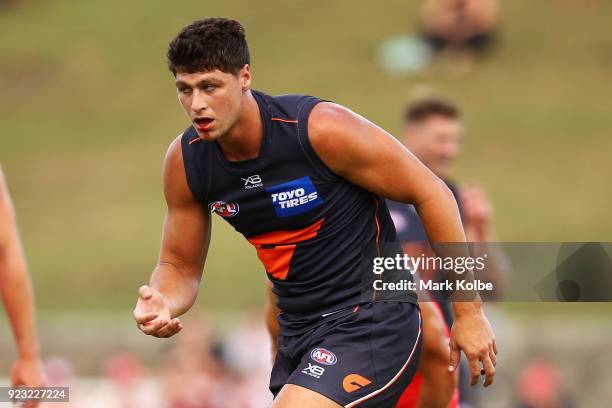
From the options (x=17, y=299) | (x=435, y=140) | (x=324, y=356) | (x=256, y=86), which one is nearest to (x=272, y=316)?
(x=324, y=356)

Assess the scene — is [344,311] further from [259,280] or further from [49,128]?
[49,128]

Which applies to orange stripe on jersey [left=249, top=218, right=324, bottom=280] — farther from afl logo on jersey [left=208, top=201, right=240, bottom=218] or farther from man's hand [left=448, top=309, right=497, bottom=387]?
man's hand [left=448, top=309, right=497, bottom=387]

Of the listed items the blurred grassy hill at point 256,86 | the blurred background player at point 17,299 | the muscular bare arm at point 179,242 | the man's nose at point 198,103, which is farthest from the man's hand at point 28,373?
the blurred grassy hill at point 256,86

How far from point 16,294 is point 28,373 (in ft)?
1.25

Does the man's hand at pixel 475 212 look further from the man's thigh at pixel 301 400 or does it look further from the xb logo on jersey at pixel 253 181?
the man's thigh at pixel 301 400

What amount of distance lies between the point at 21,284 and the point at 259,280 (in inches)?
480

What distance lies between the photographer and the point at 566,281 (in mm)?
6477

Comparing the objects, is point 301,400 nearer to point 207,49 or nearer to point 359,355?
point 359,355

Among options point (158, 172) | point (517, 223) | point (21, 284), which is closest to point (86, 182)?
point (158, 172)

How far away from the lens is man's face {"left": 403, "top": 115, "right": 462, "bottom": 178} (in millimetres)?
8258

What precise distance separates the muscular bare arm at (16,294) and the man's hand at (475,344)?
1950 mm

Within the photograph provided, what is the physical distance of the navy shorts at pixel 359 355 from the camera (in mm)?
5391

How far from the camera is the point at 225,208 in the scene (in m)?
5.71

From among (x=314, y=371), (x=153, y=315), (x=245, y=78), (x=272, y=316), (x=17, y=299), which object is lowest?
(x=314, y=371)
